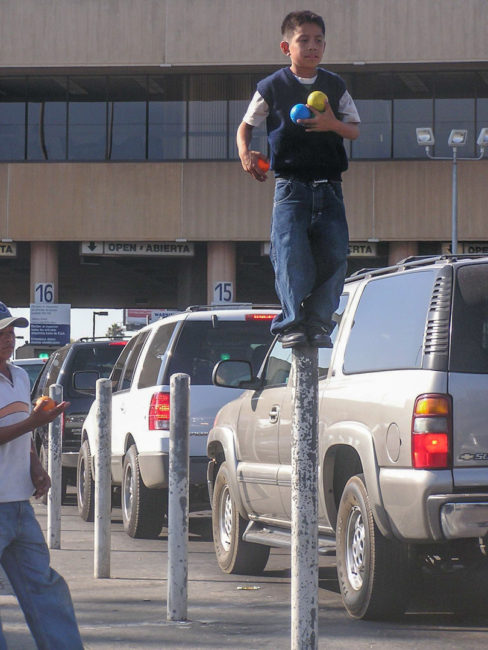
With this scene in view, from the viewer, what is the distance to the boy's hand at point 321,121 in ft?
15.2

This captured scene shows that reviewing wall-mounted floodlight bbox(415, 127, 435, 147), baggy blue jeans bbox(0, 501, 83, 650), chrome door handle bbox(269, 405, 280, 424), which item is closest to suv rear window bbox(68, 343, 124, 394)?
chrome door handle bbox(269, 405, 280, 424)

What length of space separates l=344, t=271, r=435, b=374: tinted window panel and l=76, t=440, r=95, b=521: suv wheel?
23.4 feet

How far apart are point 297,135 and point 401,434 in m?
2.52

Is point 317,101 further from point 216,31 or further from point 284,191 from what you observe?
point 216,31

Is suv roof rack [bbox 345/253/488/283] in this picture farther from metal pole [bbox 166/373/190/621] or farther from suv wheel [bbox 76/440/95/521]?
suv wheel [bbox 76/440/95/521]

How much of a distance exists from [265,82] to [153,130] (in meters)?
36.1

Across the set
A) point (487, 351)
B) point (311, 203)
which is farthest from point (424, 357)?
point (311, 203)

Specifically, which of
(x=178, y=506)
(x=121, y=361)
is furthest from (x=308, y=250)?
(x=121, y=361)

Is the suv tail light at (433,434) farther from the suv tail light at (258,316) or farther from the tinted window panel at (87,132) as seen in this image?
the tinted window panel at (87,132)

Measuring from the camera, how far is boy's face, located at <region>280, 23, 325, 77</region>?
4730 millimetres

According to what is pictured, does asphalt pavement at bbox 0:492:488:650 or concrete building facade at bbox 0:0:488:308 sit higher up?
concrete building facade at bbox 0:0:488:308

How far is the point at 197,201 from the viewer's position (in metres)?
40.0

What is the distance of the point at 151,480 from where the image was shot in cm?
1195

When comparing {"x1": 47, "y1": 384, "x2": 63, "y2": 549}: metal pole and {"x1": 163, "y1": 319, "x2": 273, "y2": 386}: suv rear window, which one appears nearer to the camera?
{"x1": 47, "y1": 384, "x2": 63, "y2": 549}: metal pole
